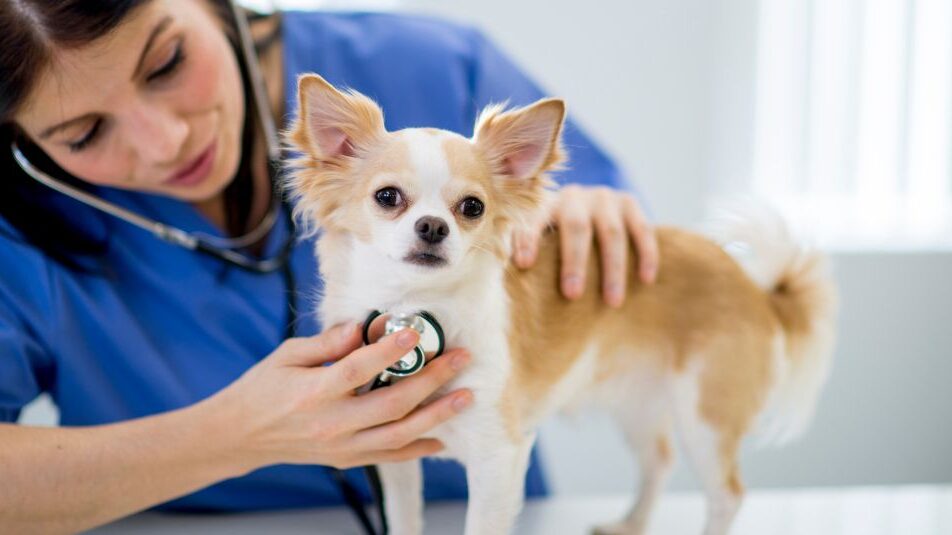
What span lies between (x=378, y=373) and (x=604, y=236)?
1.40 ft

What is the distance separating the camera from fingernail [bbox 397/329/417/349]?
0.89 m

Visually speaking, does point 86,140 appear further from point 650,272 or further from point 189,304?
point 650,272

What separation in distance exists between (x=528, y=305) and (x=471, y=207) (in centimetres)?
29

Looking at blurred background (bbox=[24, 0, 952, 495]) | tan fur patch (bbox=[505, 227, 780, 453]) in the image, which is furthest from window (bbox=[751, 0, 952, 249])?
tan fur patch (bbox=[505, 227, 780, 453])

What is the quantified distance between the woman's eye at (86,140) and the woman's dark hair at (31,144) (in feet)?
0.27

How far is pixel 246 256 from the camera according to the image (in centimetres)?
137

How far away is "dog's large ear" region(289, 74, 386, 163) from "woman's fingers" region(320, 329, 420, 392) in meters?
0.20

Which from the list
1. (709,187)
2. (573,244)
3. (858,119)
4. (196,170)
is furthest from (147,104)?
(858,119)

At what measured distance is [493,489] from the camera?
0.97m

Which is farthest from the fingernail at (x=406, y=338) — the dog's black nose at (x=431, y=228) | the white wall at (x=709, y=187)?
the white wall at (x=709, y=187)

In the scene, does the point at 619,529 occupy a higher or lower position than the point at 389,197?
lower

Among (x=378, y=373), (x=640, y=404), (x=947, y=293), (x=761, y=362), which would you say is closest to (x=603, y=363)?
(x=640, y=404)

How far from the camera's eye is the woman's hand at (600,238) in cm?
116

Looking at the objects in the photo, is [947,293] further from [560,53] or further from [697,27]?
[560,53]
